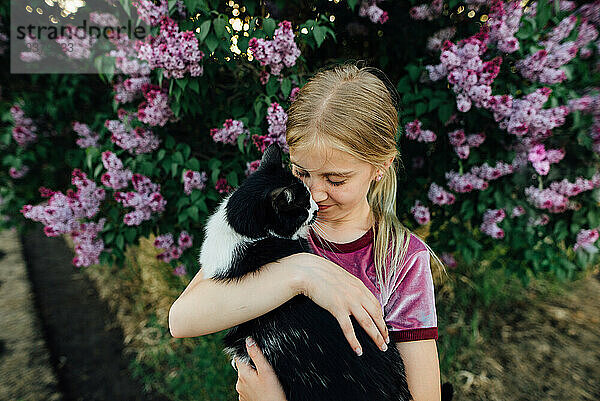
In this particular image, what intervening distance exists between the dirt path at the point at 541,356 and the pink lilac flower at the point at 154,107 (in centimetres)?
316

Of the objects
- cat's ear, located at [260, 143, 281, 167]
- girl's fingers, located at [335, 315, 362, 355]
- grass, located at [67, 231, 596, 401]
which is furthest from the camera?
grass, located at [67, 231, 596, 401]

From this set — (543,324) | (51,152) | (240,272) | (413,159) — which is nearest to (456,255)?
(543,324)

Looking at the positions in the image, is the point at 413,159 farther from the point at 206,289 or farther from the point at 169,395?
the point at 169,395

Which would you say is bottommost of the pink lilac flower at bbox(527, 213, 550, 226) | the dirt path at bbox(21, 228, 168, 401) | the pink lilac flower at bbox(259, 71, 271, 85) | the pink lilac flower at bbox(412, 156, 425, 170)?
the dirt path at bbox(21, 228, 168, 401)

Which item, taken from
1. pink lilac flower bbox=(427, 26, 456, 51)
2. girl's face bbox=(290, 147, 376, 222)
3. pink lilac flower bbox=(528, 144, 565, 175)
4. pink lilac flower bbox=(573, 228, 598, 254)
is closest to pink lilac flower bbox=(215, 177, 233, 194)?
girl's face bbox=(290, 147, 376, 222)

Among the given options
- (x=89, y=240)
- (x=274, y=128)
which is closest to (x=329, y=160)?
(x=274, y=128)

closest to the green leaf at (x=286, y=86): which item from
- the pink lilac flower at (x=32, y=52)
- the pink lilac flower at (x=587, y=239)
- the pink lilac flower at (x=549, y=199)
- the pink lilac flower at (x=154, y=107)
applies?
the pink lilac flower at (x=154, y=107)

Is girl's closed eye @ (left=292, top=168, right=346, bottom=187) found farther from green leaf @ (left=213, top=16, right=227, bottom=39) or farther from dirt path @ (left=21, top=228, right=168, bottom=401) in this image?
dirt path @ (left=21, top=228, right=168, bottom=401)

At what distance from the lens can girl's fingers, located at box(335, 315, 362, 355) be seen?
3.97 ft

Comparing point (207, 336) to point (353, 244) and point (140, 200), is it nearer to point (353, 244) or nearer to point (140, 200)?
point (140, 200)

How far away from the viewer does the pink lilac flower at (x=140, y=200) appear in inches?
84.7

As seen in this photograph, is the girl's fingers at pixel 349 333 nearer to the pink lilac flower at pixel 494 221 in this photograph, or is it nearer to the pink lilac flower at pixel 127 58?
the pink lilac flower at pixel 494 221

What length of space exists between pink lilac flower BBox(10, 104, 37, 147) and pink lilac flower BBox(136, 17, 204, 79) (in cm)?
140

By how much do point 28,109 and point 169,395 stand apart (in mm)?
2555
